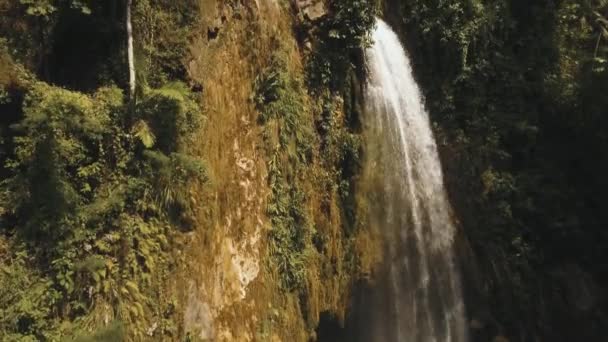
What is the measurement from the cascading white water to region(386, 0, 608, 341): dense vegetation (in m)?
0.82

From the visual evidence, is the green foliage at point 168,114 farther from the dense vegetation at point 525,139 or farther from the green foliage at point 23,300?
the dense vegetation at point 525,139

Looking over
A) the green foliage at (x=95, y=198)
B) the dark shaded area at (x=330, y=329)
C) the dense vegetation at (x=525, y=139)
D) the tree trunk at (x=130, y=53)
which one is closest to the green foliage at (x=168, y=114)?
the green foliage at (x=95, y=198)

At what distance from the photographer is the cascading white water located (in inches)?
442

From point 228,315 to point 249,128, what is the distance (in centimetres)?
321

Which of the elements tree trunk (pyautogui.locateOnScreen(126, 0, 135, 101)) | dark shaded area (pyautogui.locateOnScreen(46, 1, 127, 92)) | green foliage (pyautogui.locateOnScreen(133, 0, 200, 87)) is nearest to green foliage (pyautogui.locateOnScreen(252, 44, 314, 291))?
green foliage (pyautogui.locateOnScreen(133, 0, 200, 87))

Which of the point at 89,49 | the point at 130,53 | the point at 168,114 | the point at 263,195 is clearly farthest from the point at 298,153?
the point at 89,49

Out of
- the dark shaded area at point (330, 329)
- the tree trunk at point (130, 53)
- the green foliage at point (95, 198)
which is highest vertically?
the tree trunk at point (130, 53)

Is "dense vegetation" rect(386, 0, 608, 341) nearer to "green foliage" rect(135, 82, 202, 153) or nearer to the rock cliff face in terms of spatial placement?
the rock cliff face

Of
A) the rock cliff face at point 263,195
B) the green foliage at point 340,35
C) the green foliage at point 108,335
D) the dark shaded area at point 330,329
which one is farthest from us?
the green foliage at point 340,35

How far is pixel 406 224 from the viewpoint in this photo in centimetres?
1166

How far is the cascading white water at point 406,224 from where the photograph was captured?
A: 11.2 meters

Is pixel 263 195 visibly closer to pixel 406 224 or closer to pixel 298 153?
pixel 298 153

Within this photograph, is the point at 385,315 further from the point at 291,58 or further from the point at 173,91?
the point at 173,91

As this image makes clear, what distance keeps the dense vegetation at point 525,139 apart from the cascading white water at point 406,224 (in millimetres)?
823
